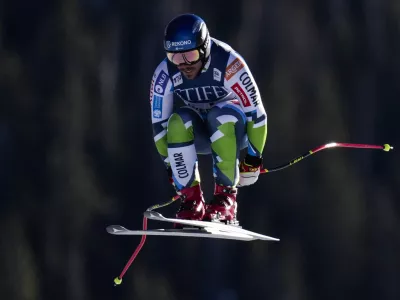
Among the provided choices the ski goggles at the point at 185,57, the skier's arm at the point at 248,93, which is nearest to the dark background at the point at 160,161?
the skier's arm at the point at 248,93

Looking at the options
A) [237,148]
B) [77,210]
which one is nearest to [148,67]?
[77,210]

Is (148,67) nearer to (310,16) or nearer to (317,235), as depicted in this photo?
(310,16)

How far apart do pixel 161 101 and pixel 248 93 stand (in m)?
0.57

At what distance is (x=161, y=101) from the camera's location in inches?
291

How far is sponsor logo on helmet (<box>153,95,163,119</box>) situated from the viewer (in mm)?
7387

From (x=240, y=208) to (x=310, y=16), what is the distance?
2.11m

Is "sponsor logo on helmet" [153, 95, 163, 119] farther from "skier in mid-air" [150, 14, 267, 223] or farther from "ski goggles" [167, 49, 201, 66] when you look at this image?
"ski goggles" [167, 49, 201, 66]

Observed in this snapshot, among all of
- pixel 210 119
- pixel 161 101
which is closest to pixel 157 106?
pixel 161 101

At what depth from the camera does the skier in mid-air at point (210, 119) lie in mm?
7246

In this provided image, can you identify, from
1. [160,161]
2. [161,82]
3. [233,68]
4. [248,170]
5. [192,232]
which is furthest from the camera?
[160,161]

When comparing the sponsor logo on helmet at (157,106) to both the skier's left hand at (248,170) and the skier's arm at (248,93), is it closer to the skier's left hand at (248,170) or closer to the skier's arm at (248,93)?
the skier's arm at (248,93)

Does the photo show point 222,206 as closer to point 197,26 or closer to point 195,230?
point 195,230

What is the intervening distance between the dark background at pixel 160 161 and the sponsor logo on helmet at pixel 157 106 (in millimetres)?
3784

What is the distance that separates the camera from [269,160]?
466 inches
